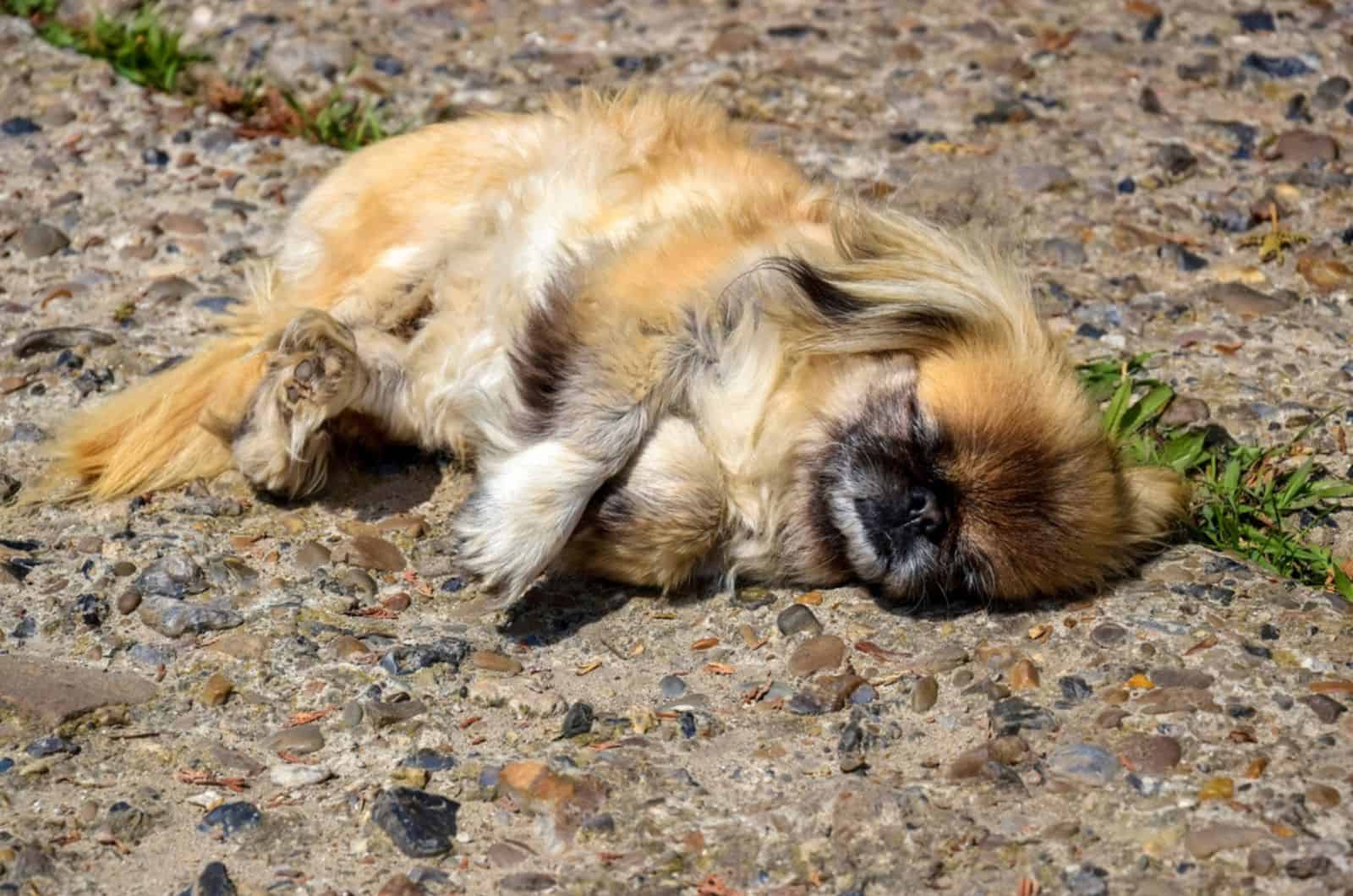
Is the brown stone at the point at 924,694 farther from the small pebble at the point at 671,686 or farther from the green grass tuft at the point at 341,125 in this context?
the green grass tuft at the point at 341,125

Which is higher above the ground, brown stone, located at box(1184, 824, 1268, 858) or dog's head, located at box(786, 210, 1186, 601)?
dog's head, located at box(786, 210, 1186, 601)

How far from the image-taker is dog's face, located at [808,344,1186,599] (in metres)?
3.70

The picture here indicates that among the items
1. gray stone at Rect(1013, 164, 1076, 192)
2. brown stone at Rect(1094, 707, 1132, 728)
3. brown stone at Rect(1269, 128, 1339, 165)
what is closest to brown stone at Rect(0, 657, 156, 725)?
brown stone at Rect(1094, 707, 1132, 728)

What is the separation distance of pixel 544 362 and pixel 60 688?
1.36m

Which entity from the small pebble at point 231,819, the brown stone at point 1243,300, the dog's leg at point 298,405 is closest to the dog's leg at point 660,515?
the dog's leg at point 298,405

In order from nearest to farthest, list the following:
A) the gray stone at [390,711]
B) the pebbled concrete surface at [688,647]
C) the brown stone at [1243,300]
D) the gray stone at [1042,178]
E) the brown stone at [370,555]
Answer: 1. the pebbled concrete surface at [688,647]
2. the gray stone at [390,711]
3. the brown stone at [370,555]
4. the brown stone at [1243,300]
5. the gray stone at [1042,178]

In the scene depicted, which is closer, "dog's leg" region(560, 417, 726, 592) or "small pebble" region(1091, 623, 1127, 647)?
"small pebble" region(1091, 623, 1127, 647)

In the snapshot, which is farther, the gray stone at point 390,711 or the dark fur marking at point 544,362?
the dark fur marking at point 544,362

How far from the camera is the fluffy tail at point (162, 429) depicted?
13.7 ft

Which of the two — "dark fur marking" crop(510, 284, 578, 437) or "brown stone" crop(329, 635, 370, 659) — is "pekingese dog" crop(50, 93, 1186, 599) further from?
"brown stone" crop(329, 635, 370, 659)

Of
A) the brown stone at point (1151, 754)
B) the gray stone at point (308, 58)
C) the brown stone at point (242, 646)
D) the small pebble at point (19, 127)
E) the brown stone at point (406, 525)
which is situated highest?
the gray stone at point (308, 58)

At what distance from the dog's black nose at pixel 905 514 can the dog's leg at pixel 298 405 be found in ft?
4.77

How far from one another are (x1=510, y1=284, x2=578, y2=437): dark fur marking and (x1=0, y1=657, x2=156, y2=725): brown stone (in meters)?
1.12

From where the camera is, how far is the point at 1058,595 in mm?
3809
